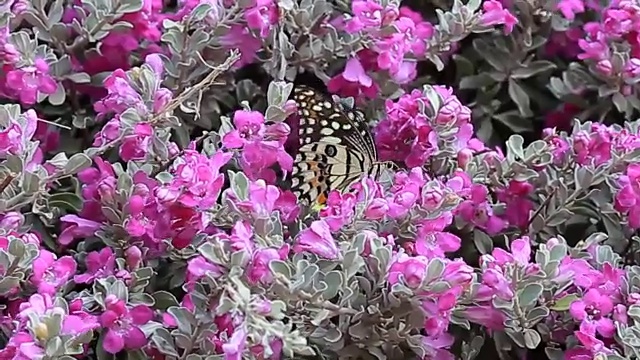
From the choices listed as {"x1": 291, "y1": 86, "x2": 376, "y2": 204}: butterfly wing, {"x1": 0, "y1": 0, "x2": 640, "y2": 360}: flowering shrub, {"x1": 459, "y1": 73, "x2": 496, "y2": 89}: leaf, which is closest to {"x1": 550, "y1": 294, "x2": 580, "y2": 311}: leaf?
{"x1": 0, "y1": 0, "x2": 640, "y2": 360}: flowering shrub

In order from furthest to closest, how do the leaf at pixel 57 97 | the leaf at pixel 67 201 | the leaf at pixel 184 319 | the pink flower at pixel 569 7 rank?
the pink flower at pixel 569 7 → the leaf at pixel 57 97 → the leaf at pixel 67 201 → the leaf at pixel 184 319

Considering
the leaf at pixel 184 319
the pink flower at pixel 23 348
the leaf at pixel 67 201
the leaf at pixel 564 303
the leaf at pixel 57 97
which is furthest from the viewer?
the leaf at pixel 57 97

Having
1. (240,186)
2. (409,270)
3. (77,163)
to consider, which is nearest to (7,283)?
(77,163)

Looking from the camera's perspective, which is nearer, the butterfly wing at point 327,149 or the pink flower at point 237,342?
the pink flower at point 237,342

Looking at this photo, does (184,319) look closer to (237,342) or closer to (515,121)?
(237,342)

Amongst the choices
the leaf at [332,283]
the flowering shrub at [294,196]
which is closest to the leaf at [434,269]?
the flowering shrub at [294,196]

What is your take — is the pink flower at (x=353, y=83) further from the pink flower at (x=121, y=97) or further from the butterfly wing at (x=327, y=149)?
the pink flower at (x=121, y=97)

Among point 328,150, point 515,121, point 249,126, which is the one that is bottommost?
point 515,121
